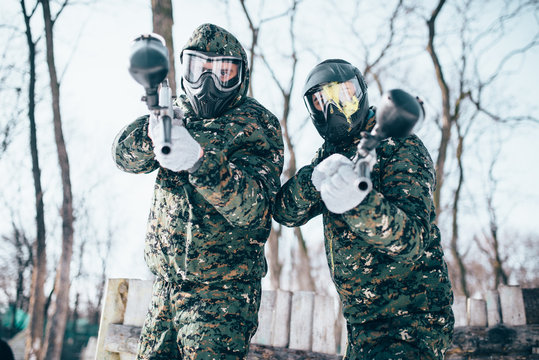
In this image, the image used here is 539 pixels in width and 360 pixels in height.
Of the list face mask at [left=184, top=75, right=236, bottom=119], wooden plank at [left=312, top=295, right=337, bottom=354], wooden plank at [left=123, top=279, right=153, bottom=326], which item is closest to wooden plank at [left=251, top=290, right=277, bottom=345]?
wooden plank at [left=312, top=295, right=337, bottom=354]

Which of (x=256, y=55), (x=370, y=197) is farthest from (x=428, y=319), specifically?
(x=256, y=55)

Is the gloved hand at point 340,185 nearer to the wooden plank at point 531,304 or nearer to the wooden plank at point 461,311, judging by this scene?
the wooden plank at point 461,311

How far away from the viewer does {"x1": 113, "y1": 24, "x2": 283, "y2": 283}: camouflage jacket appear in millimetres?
2484

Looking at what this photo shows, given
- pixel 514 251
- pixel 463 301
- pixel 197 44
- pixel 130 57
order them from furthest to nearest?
pixel 514 251
pixel 463 301
pixel 197 44
pixel 130 57

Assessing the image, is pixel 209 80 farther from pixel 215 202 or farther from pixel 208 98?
pixel 215 202

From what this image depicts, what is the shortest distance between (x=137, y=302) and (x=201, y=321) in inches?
102

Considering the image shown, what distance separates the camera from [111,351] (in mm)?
4582

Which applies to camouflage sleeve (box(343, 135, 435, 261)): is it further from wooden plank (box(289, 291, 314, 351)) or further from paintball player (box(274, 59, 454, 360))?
wooden plank (box(289, 291, 314, 351))

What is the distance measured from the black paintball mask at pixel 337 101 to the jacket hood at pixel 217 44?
1.41 ft

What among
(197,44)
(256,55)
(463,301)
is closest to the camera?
(197,44)

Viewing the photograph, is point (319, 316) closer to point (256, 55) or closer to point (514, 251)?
point (256, 55)

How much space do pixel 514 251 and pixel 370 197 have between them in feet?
130

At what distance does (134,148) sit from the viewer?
2.63 m

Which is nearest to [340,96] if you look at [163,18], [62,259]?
[163,18]
